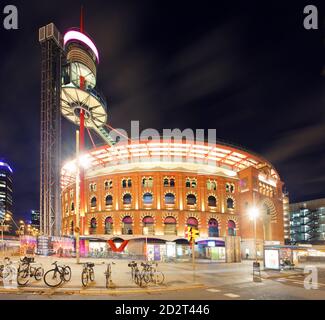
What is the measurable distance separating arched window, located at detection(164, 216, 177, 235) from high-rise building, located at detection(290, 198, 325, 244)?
4204 inches

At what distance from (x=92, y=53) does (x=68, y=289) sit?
2174 inches

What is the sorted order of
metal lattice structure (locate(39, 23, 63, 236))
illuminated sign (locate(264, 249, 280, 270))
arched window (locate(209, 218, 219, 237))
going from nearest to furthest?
illuminated sign (locate(264, 249, 280, 270)), metal lattice structure (locate(39, 23, 63, 236)), arched window (locate(209, 218, 219, 237))

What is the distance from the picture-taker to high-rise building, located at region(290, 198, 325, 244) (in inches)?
5945

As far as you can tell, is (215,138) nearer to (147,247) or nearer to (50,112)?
(147,247)

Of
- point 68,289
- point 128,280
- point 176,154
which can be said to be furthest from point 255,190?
point 68,289

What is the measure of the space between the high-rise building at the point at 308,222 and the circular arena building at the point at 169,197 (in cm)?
9604

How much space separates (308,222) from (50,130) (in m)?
137

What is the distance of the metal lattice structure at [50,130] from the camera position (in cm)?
5497

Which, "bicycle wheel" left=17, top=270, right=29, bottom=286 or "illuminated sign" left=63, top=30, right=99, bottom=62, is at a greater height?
"illuminated sign" left=63, top=30, right=99, bottom=62

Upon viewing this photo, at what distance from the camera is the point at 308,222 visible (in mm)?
157250

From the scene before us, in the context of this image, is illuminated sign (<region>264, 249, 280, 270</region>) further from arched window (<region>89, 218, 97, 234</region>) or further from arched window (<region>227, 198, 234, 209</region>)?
arched window (<region>89, 218, 97, 234</region>)

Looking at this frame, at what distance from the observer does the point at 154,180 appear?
→ 5953cm

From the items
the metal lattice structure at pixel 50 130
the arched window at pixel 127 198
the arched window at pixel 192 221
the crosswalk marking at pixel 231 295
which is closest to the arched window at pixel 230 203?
the arched window at pixel 192 221

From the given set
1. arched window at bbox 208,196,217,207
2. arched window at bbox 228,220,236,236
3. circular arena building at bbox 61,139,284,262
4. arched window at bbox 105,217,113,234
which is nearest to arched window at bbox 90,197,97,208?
circular arena building at bbox 61,139,284,262
